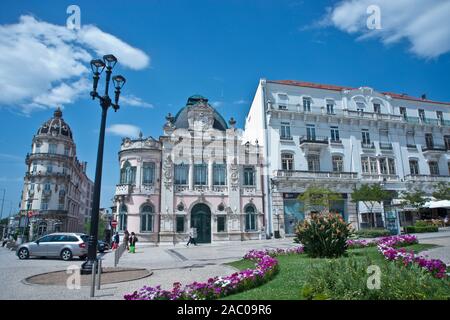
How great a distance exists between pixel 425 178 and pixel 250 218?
68.6 feet

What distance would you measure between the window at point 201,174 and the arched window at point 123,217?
23.7 ft

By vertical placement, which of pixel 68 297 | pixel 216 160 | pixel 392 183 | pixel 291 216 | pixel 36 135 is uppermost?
pixel 36 135

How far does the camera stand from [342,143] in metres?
34.0

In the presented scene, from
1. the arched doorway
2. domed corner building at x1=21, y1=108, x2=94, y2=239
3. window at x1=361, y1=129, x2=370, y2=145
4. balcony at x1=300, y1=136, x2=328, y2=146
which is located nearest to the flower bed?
the arched doorway

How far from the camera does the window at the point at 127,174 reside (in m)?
29.5

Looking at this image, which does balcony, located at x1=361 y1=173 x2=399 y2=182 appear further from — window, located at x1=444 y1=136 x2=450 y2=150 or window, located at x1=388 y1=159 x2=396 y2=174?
window, located at x1=444 y1=136 x2=450 y2=150

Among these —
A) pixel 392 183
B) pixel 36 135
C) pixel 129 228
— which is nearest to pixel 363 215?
pixel 392 183

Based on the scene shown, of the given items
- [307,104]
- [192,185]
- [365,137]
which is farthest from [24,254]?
[365,137]

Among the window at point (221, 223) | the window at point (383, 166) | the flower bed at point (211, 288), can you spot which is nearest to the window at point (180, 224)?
the window at point (221, 223)

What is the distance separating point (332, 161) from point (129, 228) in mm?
22384

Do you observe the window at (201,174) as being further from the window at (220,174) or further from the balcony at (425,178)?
the balcony at (425,178)
